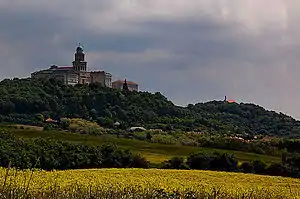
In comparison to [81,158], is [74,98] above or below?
above

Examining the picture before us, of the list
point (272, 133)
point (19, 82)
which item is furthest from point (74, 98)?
point (272, 133)

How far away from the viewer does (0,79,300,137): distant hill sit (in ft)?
375

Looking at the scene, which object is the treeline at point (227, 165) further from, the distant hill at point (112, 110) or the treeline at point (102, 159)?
the distant hill at point (112, 110)

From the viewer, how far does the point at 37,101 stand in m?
118

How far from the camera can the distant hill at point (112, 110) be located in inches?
4503

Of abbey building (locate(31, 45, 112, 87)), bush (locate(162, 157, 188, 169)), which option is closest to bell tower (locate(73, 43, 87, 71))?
abbey building (locate(31, 45, 112, 87))

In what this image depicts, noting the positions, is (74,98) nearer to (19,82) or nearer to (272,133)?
(19,82)

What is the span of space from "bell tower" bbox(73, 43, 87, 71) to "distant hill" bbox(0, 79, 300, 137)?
51.9 m

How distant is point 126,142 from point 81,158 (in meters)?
29.6

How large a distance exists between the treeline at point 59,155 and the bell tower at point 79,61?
464ft

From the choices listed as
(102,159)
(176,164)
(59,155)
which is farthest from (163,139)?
(59,155)

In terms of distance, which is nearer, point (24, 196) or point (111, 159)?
point (24, 196)

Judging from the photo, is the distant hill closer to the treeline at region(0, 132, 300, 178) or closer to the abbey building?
the abbey building

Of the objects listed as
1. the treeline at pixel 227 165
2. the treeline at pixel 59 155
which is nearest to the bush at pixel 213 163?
the treeline at pixel 227 165
